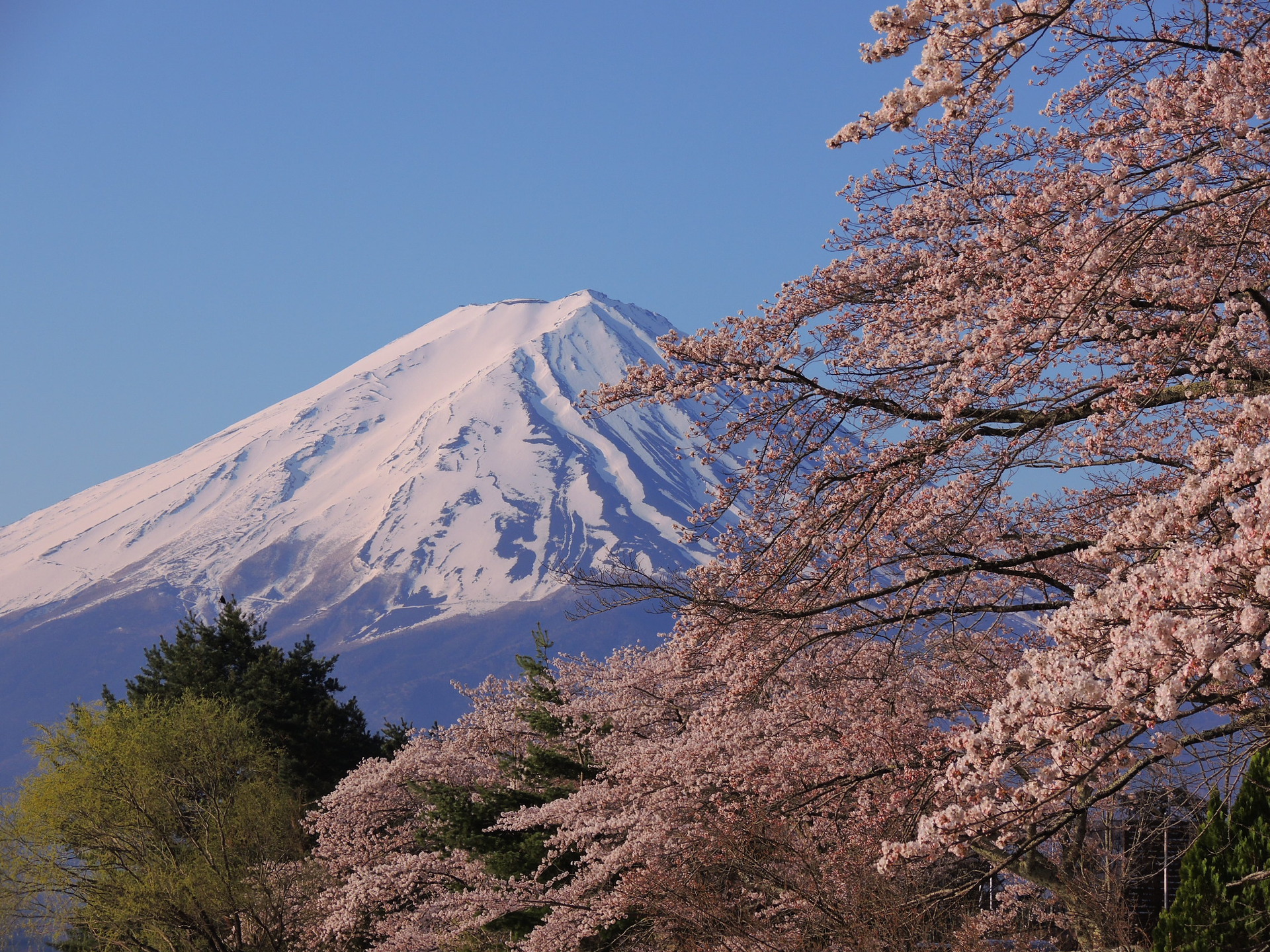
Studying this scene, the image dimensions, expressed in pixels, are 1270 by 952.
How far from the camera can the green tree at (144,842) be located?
674 inches

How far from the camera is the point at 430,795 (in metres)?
14.7

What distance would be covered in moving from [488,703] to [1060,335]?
14202mm

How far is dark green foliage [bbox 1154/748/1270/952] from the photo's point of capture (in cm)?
614

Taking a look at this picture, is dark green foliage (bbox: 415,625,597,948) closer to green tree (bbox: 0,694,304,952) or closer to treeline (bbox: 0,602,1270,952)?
treeline (bbox: 0,602,1270,952)

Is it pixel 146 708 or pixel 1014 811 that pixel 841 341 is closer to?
pixel 1014 811

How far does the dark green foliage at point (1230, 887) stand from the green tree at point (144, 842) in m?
14.1

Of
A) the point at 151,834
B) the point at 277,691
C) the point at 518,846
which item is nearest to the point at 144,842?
the point at 151,834

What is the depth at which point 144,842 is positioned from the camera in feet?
60.0

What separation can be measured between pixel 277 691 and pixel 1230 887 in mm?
23934

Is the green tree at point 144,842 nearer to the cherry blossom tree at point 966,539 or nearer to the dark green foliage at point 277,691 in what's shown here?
the dark green foliage at point 277,691

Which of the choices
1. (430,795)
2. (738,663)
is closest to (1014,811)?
(738,663)

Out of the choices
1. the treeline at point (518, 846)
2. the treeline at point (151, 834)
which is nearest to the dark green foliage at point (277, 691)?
the treeline at point (518, 846)

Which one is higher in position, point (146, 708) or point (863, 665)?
point (146, 708)

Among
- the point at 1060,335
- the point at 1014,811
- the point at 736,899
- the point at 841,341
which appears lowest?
the point at 736,899
